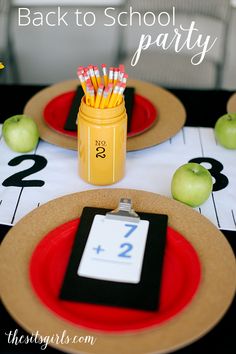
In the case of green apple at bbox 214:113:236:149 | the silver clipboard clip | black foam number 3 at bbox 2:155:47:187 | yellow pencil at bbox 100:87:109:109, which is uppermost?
yellow pencil at bbox 100:87:109:109

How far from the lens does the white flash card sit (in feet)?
2.37

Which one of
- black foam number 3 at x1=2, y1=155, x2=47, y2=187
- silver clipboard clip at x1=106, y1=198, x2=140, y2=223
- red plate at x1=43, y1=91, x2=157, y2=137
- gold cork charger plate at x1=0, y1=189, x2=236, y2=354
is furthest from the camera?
red plate at x1=43, y1=91, x2=157, y2=137

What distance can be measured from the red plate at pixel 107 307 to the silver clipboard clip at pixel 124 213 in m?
0.06

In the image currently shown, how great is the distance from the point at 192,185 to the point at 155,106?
355mm

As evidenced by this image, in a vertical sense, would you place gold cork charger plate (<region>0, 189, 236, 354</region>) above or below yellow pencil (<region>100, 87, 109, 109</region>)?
below

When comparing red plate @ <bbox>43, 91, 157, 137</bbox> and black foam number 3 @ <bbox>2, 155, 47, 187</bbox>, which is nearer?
black foam number 3 @ <bbox>2, 155, 47, 187</bbox>

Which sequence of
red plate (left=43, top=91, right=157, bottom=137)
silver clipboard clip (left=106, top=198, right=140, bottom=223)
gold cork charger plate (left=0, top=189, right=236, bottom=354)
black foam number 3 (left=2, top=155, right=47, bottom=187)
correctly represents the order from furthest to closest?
red plate (left=43, top=91, right=157, bottom=137), black foam number 3 (left=2, top=155, right=47, bottom=187), silver clipboard clip (left=106, top=198, right=140, bottom=223), gold cork charger plate (left=0, top=189, right=236, bottom=354)

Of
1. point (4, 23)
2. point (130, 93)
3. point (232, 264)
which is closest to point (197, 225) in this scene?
point (232, 264)

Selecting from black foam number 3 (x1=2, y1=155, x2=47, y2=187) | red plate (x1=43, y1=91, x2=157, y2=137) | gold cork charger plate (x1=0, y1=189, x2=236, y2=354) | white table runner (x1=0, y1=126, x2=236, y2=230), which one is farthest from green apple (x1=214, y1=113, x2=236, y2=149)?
black foam number 3 (x1=2, y1=155, x2=47, y2=187)

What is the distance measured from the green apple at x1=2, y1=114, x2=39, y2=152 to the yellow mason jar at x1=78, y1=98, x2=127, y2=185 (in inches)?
5.8

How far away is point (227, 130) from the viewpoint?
1064 mm

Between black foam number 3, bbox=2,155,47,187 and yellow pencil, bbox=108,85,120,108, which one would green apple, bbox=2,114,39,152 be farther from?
yellow pencil, bbox=108,85,120,108

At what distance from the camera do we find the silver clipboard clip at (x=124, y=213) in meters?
0.82

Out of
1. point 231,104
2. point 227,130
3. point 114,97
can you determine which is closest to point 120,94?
point 114,97
